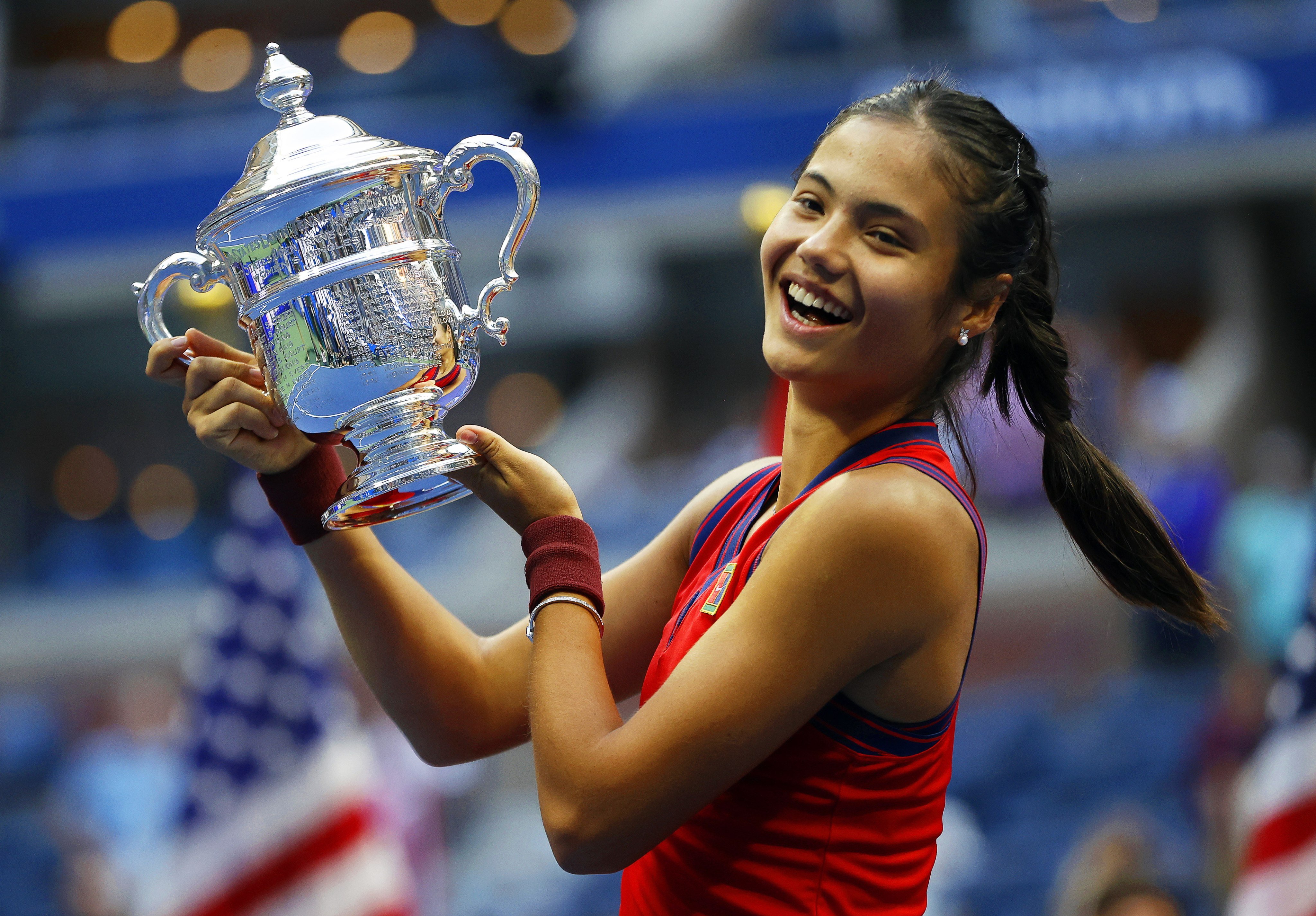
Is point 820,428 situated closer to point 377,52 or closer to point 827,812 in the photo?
point 827,812

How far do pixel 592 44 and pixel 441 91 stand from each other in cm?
117

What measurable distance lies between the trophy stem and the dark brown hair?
0.49m

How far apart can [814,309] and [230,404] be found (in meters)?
0.62

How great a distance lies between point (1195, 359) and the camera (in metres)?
9.69

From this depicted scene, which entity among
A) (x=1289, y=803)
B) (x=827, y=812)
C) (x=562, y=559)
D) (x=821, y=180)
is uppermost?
(x=821, y=180)

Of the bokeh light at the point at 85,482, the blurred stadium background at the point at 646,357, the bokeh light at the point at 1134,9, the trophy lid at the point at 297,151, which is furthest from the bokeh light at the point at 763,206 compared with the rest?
the bokeh light at the point at 85,482

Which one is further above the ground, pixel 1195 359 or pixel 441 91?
pixel 441 91

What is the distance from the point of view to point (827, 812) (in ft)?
4.15

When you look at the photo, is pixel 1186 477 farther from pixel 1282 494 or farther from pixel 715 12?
pixel 715 12

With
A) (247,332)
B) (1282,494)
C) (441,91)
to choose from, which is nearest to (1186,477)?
(1282,494)

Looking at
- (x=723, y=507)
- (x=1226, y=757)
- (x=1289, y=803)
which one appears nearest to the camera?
(x=723, y=507)

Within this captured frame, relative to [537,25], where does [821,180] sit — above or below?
below

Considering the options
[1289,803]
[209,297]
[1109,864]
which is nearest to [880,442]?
[209,297]

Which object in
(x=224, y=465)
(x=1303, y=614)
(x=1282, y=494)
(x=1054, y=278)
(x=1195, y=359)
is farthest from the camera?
(x=224, y=465)
